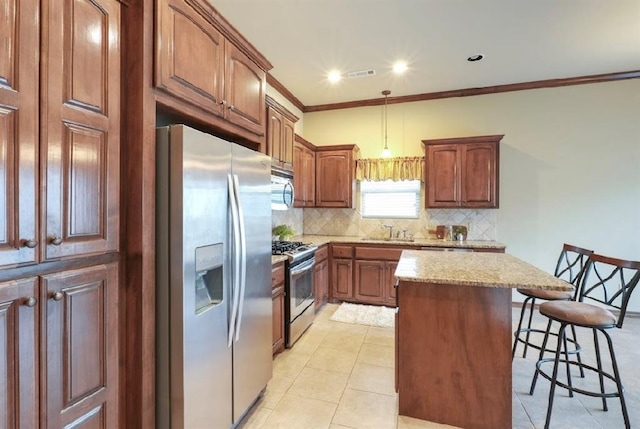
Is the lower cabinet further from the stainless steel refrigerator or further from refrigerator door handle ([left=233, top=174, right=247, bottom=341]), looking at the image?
refrigerator door handle ([left=233, top=174, right=247, bottom=341])

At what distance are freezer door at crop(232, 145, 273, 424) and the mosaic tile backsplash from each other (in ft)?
6.21

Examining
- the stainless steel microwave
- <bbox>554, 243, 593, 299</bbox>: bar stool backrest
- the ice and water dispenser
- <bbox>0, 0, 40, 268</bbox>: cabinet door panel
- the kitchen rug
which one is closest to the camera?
<bbox>0, 0, 40, 268</bbox>: cabinet door panel

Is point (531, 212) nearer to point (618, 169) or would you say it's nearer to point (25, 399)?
point (618, 169)

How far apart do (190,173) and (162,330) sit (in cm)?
77

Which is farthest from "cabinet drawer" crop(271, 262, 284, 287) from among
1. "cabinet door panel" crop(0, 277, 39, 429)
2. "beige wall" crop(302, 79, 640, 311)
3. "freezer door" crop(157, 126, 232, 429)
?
"beige wall" crop(302, 79, 640, 311)


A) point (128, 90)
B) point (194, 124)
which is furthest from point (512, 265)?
point (128, 90)

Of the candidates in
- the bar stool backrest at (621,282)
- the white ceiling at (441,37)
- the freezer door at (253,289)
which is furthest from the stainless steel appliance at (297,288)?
the bar stool backrest at (621,282)

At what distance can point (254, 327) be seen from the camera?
2.05 m

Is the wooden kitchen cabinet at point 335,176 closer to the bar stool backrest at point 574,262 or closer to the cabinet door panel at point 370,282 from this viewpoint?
the cabinet door panel at point 370,282

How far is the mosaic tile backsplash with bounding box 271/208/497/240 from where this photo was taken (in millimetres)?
4406

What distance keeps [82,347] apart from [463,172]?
14.0 feet

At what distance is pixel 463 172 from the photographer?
4.14 metres

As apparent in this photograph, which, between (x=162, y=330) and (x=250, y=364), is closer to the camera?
(x=162, y=330)

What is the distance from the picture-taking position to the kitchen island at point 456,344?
1877 millimetres
